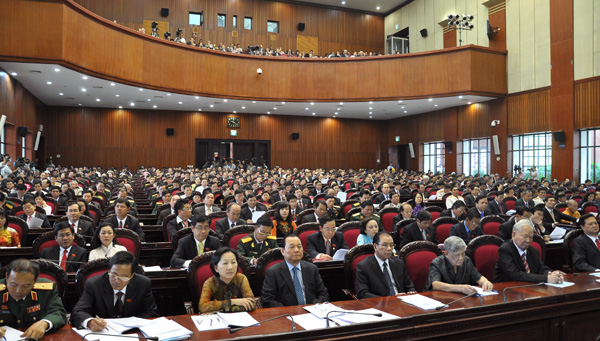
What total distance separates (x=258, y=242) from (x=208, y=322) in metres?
2.17

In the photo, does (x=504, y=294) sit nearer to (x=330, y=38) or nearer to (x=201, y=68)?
(x=201, y=68)

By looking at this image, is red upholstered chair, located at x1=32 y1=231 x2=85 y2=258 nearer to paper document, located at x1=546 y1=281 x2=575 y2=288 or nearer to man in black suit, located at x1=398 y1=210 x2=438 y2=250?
man in black suit, located at x1=398 y1=210 x2=438 y2=250

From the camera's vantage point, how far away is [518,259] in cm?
387

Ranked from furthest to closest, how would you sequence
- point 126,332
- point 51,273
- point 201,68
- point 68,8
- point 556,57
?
point 201,68, point 556,57, point 68,8, point 51,273, point 126,332

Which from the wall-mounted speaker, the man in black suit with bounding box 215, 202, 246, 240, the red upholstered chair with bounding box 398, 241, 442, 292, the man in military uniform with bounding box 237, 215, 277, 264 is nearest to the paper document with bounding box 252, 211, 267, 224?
the man in black suit with bounding box 215, 202, 246, 240

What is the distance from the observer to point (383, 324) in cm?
226

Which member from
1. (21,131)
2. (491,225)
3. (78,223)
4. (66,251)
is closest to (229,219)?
(78,223)

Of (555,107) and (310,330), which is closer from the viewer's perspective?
(310,330)

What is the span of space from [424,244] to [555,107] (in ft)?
49.9

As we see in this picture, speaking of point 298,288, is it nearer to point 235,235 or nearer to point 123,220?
point 235,235

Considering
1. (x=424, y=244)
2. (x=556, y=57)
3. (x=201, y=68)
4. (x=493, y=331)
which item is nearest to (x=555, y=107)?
(x=556, y=57)

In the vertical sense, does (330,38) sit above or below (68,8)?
above

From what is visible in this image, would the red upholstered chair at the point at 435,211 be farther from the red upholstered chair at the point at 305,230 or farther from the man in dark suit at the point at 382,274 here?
the man in dark suit at the point at 382,274

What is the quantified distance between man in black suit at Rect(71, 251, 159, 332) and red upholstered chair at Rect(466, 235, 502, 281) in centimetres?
299
